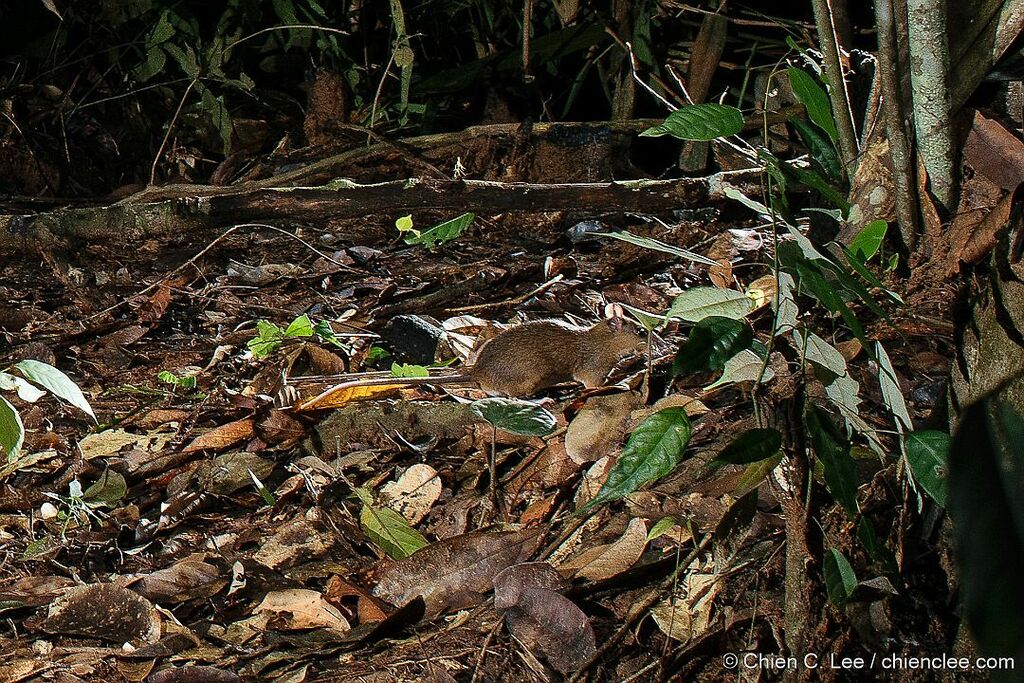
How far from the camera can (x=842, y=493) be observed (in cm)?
82

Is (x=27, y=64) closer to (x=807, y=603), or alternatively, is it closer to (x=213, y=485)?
(x=213, y=485)

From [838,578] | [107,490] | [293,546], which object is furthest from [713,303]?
[107,490]

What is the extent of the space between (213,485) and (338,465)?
0.24 metres

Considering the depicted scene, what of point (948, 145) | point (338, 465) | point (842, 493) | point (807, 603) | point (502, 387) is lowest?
point (338, 465)

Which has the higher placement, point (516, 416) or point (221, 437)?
point (516, 416)

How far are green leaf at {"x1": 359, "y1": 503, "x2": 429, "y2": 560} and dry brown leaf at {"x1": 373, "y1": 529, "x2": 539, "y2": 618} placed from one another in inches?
1.9

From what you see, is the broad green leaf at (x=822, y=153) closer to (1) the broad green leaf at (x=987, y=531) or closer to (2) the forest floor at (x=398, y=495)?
(2) the forest floor at (x=398, y=495)

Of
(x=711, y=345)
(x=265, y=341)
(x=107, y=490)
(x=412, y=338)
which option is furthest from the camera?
(x=265, y=341)

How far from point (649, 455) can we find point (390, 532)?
682mm

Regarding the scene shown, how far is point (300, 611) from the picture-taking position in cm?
130

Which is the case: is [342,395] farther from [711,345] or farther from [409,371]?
[711,345]

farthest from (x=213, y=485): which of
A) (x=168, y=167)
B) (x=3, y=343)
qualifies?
(x=168, y=167)

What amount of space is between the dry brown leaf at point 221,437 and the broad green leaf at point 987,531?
1.62 metres

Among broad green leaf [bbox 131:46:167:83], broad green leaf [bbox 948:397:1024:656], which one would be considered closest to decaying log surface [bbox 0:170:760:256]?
broad green leaf [bbox 131:46:167:83]
